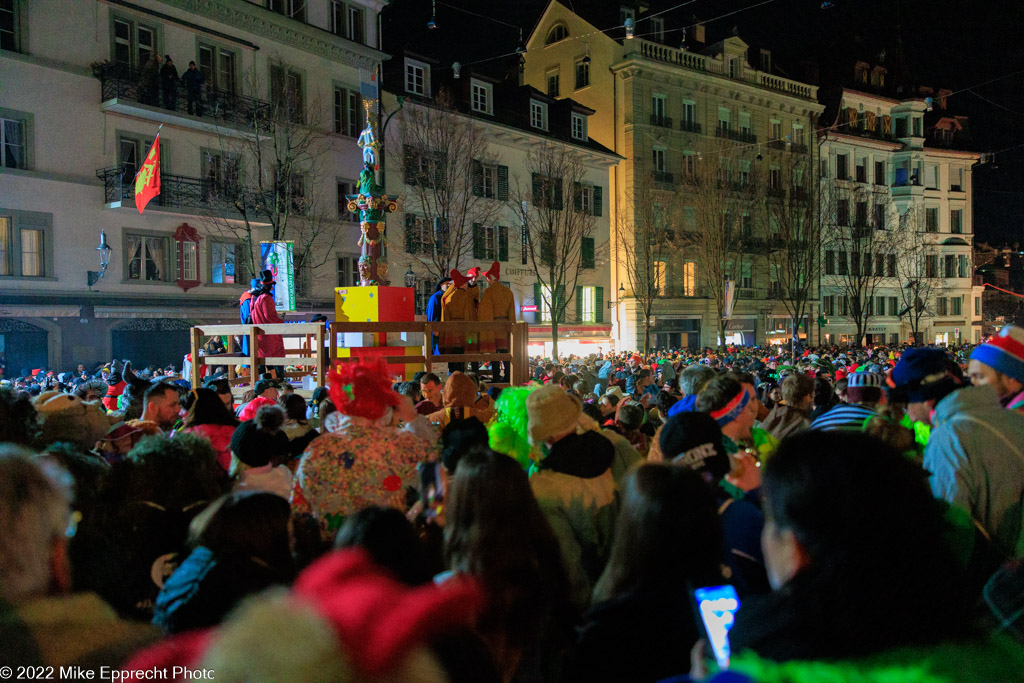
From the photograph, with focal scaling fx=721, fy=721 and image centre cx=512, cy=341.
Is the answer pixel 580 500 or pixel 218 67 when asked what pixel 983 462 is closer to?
pixel 580 500

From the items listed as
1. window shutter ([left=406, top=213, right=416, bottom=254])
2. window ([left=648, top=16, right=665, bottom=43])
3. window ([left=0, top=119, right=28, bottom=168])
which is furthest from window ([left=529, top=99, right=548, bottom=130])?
window ([left=0, top=119, right=28, bottom=168])

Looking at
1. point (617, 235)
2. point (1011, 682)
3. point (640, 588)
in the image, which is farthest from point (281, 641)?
point (617, 235)

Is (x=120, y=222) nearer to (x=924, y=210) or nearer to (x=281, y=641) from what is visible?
(x=281, y=641)

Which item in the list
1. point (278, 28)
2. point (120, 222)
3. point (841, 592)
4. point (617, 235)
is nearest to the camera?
point (841, 592)

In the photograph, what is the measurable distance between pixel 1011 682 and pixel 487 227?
3136cm

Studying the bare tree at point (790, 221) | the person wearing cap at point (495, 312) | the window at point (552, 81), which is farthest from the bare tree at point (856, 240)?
the person wearing cap at point (495, 312)

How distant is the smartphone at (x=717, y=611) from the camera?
2002 millimetres

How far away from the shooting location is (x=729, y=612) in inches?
81.0

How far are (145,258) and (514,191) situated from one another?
15977 mm

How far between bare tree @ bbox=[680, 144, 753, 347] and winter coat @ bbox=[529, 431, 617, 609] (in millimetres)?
30490

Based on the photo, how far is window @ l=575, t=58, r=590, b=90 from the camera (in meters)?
38.8

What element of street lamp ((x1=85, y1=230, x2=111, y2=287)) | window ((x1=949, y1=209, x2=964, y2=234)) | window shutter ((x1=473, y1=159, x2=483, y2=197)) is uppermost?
window ((x1=949, y1=209, x2=964, y2=234))

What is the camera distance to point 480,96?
3303 centimetres

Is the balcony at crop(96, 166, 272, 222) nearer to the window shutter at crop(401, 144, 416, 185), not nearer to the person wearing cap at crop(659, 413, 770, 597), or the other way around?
the window shutter at crop(401, 144, 416, 185)
